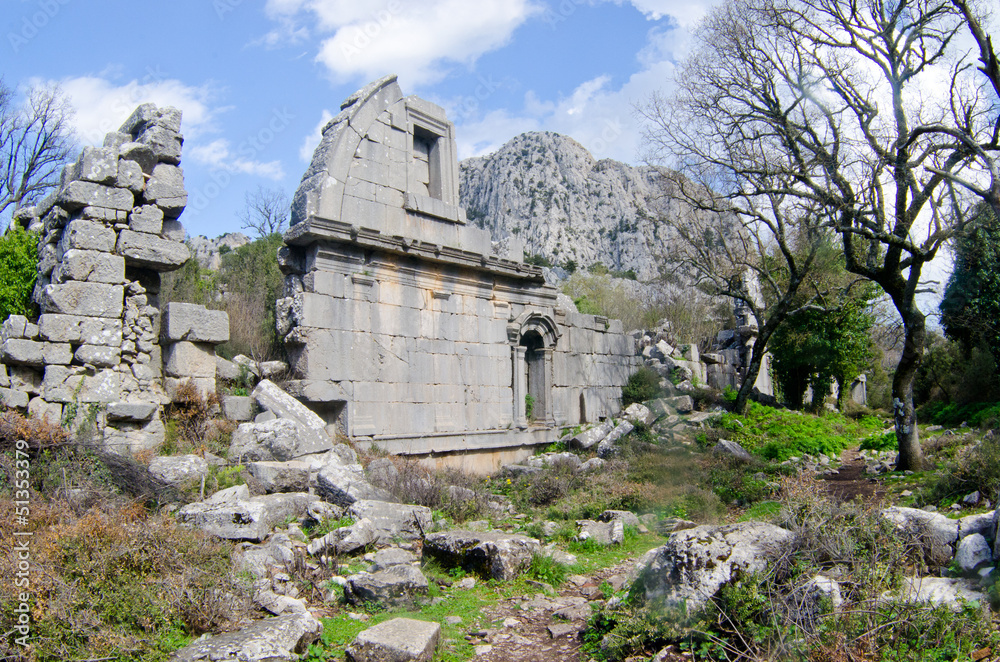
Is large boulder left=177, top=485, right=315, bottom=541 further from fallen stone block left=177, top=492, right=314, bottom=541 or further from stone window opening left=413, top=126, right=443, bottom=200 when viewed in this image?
stone window opening left=413, top=126, right=443, bottom=200

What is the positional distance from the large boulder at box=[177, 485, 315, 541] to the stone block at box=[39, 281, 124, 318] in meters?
3.23

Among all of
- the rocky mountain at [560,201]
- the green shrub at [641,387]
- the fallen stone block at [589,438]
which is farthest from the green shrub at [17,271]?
the rocky mountain at [560,201]

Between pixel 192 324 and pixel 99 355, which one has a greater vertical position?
pixel 192 324

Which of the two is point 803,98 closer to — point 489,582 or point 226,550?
point 489,582

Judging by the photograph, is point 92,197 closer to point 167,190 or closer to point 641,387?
point 167,190

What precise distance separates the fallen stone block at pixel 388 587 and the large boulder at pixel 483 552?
71 centimetres

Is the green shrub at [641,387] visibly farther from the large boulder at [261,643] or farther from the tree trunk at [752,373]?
the large boulder at [261,643]

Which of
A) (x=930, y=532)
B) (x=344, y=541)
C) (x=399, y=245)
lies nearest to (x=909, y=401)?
(x=930, y=532)

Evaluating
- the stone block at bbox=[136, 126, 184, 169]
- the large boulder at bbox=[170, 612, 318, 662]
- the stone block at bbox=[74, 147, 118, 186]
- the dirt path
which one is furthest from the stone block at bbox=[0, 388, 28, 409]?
the dirt path

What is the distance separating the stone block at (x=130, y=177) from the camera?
869cm

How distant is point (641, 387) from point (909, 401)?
22.4ft

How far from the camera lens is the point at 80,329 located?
8133 mm

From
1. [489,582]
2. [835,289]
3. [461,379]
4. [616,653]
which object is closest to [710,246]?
[835,289]

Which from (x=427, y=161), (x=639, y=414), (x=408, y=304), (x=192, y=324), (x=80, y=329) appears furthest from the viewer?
(x=639, y=414)
